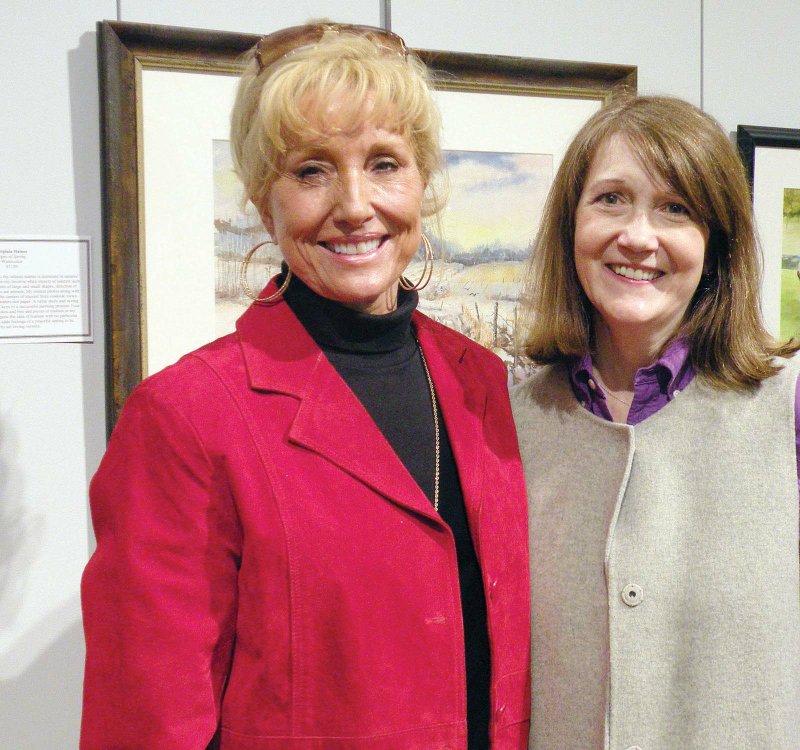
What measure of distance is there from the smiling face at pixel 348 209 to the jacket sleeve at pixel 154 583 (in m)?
0.27

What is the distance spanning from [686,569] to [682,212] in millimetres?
492

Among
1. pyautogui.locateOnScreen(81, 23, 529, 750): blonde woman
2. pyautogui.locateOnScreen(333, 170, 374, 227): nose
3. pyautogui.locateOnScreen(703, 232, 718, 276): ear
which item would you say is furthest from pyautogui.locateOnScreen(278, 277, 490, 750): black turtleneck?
pyautogui.locateOnScreen(703, 232, 718, 276): ear

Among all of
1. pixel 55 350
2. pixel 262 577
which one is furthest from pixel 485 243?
pixel 262 577

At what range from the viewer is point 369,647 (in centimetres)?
103

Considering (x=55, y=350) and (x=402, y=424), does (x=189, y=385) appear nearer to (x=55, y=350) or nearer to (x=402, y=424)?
(x=402, y=424)

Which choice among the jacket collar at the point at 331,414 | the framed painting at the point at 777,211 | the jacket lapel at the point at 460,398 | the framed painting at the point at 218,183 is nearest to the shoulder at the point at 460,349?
the jacket lapel at the point at 460,398

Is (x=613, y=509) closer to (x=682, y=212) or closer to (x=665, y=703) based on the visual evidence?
(x=665, y=703)

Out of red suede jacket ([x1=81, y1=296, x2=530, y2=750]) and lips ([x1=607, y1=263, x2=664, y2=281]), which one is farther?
lips ([x1=607, y1=263, x2=664, y2=281])

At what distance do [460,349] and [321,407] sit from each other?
334mm

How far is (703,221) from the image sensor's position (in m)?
1.17

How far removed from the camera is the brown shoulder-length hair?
3.76 feet

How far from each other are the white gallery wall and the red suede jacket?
1.92 ft

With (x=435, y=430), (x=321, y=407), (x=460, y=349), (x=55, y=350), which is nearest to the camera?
(x=321, y=407)

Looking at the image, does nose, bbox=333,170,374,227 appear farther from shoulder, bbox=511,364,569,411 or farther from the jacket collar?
shoulder, bbox=511,364,569,411
